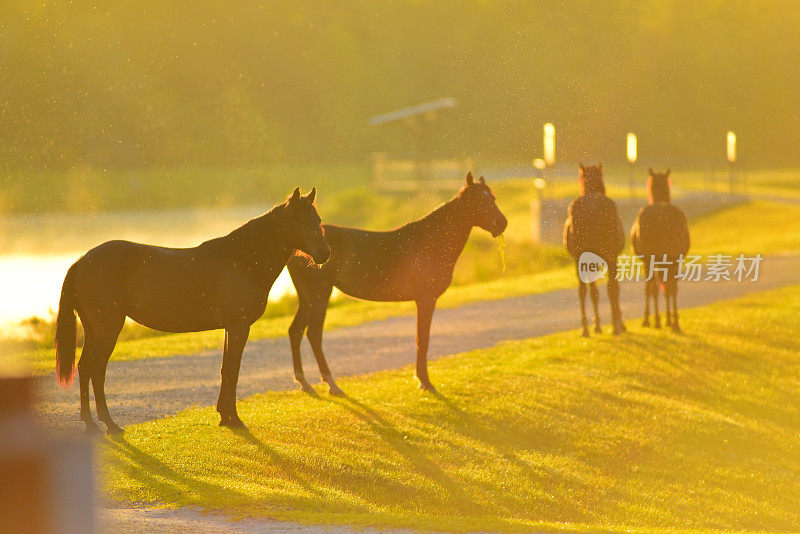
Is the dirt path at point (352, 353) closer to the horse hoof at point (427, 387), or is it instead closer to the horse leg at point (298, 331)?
the horse hoof at point (427, 387)

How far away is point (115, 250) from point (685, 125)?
67085mm

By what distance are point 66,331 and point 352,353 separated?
24.6ft

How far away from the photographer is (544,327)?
64.8 ft

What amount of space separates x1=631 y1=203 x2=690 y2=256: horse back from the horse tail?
1056cm

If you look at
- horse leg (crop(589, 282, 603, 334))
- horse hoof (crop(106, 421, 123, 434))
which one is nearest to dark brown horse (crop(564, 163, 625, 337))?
horse leg (crop(589, 282, 603, 334))

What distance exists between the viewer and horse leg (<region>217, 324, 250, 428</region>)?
1029cm

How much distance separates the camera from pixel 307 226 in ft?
33.4

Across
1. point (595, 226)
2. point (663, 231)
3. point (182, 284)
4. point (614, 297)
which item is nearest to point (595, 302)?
point (614, 297)

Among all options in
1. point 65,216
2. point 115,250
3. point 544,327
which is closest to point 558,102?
point 65,216

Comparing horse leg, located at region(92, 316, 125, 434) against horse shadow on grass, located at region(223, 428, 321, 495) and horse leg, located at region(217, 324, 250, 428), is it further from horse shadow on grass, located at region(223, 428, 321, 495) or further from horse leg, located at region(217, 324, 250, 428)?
horse shadow on grass, located at region(223, 428, 321, 495)

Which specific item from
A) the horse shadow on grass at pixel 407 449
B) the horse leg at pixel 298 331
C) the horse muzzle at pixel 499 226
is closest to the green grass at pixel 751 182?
the horse muzzle at pixel 499 226

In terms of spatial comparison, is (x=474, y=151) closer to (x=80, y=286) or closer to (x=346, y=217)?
(x=346, y=217)

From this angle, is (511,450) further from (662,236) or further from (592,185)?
(662,236)

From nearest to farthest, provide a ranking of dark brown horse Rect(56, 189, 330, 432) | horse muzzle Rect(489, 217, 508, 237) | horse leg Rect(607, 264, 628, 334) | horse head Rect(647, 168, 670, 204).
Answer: dark brown horse Rect(56, 189, 330, 432), horse muzzle Rect(489, 217, 508, 237), horse leg Rect(607, 264, 628, 334), horse head Rect(647, 168, 670, 204)
